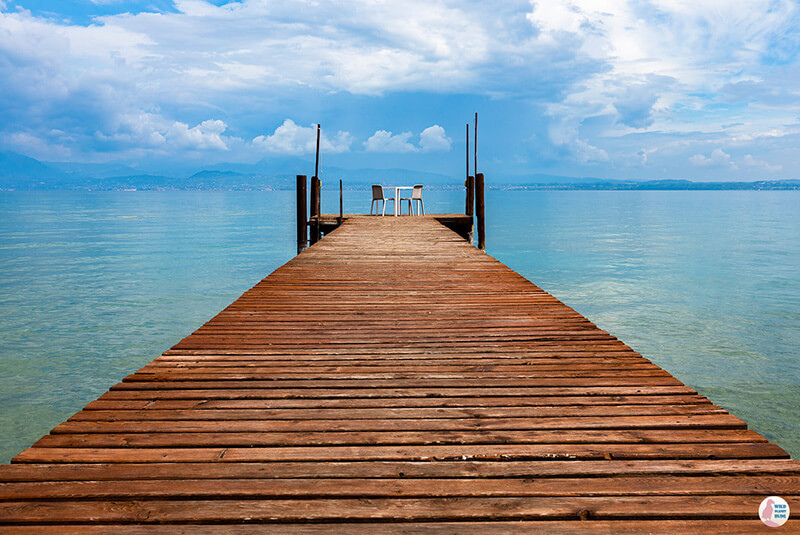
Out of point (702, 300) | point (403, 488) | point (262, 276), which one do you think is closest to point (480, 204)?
point (702, 300)

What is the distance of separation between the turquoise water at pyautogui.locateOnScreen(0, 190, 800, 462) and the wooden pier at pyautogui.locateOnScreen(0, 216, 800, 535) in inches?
200

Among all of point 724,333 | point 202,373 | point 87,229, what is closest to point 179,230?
point 87,229

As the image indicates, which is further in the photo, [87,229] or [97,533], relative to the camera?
[87,229]

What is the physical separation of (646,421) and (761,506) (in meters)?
0.70

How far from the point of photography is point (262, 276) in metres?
21.4

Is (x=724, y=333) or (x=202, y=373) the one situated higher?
(x=202, y=373)

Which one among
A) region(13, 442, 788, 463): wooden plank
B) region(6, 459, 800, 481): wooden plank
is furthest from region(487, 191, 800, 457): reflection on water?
region(6, 459, 800, 481): wooden plank

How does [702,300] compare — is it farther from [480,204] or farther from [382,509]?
[382,509]

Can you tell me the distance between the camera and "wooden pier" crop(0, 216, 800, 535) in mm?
1986

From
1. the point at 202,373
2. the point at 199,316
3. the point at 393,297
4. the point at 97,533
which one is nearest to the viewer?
the point at 97,533

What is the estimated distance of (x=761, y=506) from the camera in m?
2.04

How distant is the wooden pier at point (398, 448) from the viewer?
1.99 meters

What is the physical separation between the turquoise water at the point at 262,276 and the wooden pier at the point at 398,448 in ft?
16.6

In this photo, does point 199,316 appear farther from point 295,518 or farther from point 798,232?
point 798,232
